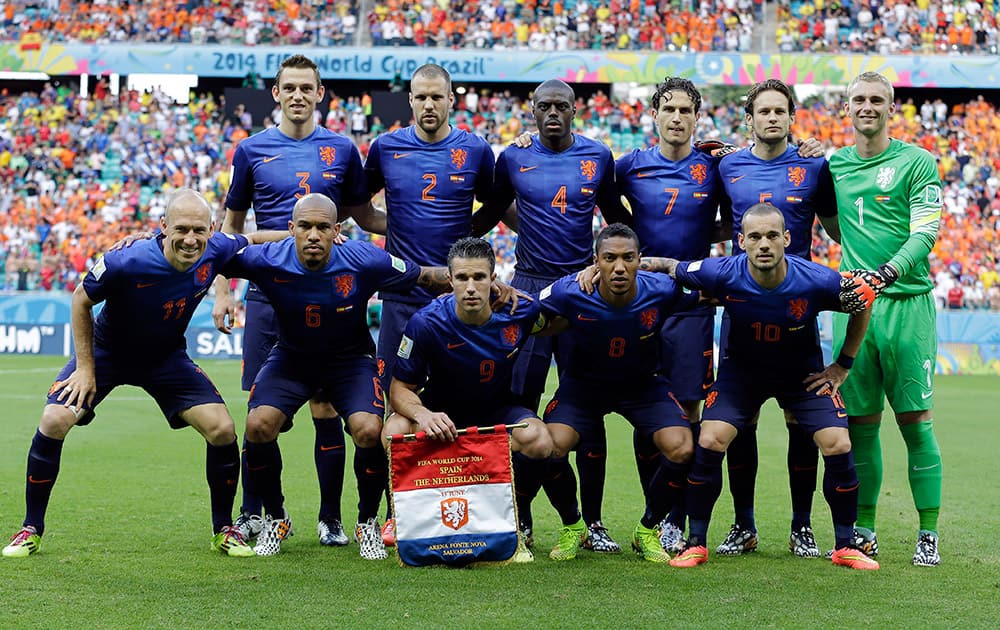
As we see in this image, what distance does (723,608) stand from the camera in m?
5.21

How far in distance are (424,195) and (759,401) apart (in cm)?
229

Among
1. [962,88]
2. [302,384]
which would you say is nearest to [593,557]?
[302,384]

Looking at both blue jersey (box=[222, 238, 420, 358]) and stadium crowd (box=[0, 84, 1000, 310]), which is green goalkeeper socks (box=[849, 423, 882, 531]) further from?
stadium crowd (box=[0, 84, 1000, 310])

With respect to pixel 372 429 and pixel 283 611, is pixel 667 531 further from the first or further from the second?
pixel 283 611

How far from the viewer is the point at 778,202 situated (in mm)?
6723

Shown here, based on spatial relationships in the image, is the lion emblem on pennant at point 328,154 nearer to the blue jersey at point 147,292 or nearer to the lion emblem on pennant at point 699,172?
the blue jersey at point 147,292

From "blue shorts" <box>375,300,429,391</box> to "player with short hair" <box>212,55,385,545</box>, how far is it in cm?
41

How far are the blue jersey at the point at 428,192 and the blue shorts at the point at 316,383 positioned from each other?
2.02 feet

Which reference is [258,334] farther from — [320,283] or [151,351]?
[320,283]

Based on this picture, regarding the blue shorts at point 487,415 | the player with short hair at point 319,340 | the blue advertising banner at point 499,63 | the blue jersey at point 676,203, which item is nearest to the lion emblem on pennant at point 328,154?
the player with short hair at point 319,340

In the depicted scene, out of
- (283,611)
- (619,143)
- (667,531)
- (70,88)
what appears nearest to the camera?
(283,611)

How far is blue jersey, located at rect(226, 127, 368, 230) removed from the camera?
7.09m

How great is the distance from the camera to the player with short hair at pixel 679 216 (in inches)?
273

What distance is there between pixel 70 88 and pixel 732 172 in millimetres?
28951
